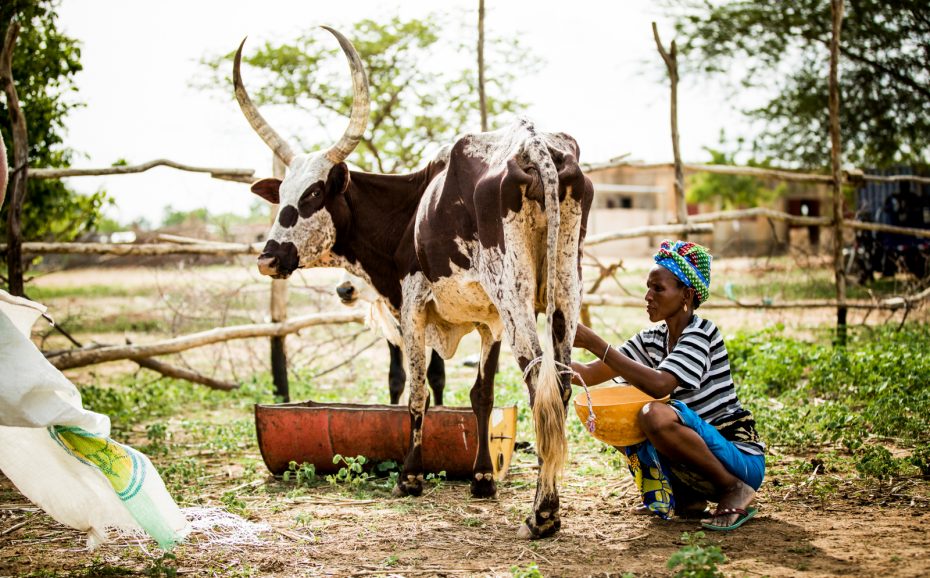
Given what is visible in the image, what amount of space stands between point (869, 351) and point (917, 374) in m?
0.90

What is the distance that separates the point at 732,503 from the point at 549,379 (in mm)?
912

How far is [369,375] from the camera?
828 cm

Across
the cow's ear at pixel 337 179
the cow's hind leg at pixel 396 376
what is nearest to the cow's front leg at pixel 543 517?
the cow's ear at pixel 337 179

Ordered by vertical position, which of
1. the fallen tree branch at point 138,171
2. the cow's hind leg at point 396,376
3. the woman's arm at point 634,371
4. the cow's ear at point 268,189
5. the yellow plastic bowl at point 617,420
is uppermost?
the fallen tree branch at point 138,171

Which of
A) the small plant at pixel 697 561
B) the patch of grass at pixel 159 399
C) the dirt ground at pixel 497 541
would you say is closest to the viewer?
the small plant at pixel 697 561

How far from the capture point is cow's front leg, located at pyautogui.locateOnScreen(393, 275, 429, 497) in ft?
13.6

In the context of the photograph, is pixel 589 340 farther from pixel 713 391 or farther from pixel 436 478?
pixel 436 478

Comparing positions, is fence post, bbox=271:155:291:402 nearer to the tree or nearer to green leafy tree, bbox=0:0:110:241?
green leafy tree, bbox=0:0:110:241

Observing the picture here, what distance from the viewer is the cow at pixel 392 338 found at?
534 cm

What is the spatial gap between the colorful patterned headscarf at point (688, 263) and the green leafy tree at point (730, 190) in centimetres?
2184

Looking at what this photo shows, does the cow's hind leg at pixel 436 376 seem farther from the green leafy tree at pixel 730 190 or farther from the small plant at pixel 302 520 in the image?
the green leafy tree at pixel 730 190

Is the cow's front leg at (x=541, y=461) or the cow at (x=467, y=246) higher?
the cow at (x=467, y=246)

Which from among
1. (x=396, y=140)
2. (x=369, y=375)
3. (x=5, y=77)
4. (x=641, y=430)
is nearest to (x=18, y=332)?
(x=641, y=430)

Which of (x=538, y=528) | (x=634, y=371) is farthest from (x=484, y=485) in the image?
(x=634, y=371)
